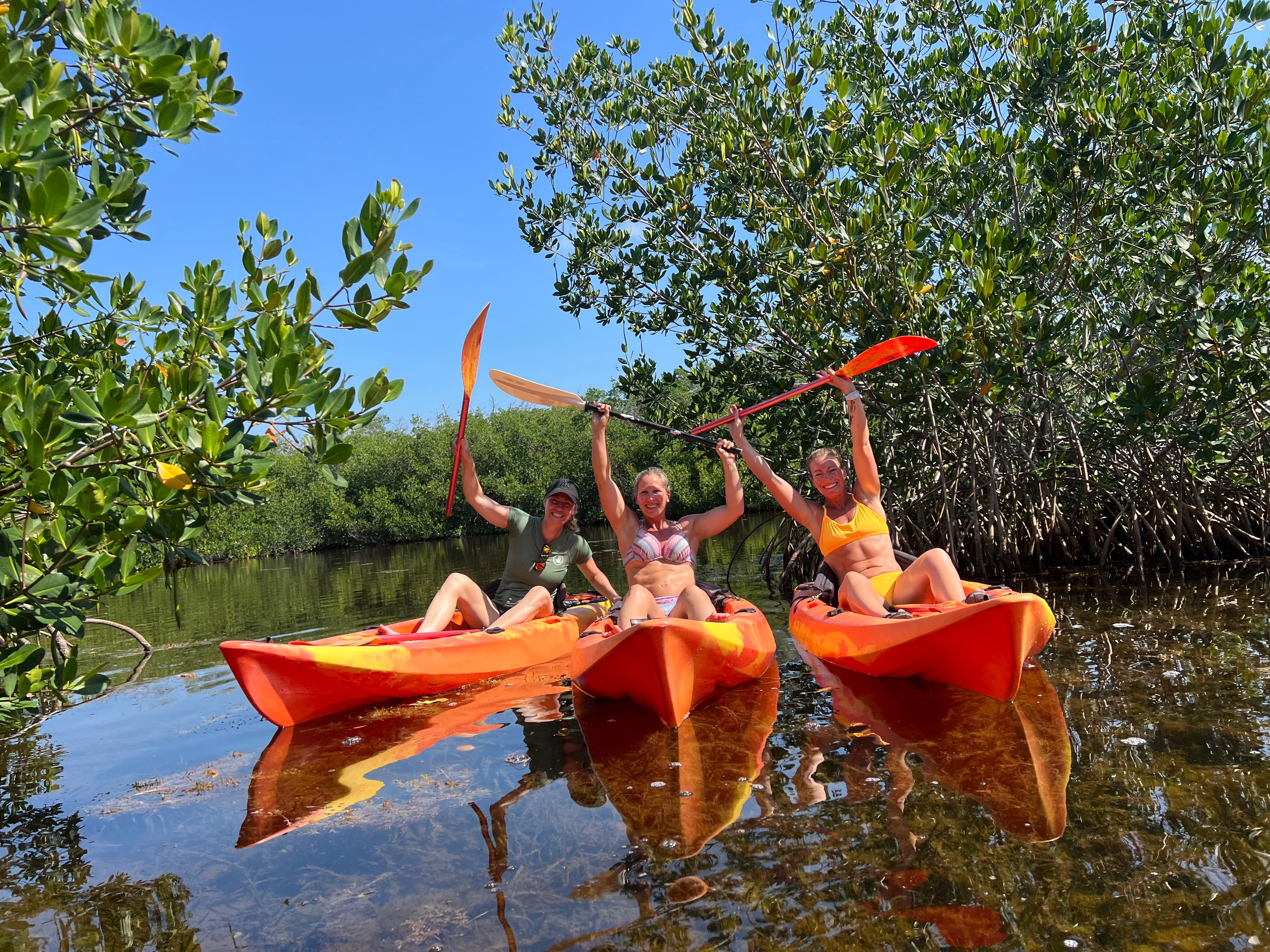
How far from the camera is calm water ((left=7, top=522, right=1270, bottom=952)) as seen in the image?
209 centimetres

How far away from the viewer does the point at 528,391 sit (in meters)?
6.11

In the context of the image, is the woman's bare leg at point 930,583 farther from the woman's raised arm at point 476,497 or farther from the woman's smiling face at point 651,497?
the woman's raised arm at point 476,497

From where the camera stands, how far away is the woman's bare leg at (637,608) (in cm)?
434

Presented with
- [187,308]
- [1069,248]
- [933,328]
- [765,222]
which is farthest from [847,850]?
[765,222]

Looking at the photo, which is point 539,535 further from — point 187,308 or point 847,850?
point 847,850

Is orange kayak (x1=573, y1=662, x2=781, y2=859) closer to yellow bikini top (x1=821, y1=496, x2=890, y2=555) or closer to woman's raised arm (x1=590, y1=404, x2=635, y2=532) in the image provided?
yellow bikini top (x1=821, y1=496, x2=890, y2=555)

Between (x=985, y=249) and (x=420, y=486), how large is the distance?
26993mm

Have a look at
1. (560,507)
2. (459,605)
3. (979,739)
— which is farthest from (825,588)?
(459,605)

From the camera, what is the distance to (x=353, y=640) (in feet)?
15.8

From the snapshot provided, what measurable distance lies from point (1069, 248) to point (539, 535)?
4173mm

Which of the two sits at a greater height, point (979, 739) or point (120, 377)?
point (120, 377)

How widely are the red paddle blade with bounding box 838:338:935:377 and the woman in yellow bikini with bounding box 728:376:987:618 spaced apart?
14.1 inches

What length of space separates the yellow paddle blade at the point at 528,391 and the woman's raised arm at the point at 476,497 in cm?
49

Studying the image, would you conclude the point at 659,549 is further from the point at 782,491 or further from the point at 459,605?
the point at 459,605
